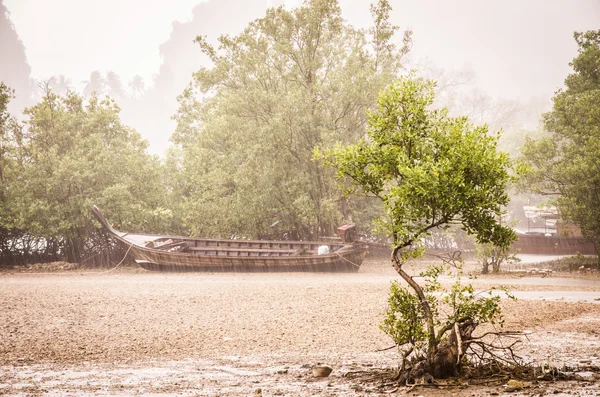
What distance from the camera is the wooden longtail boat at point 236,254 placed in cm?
2381

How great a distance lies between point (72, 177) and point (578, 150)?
25211mm

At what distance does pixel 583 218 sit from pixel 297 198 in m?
14.2

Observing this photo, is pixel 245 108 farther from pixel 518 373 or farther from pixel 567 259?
pixel 518 373

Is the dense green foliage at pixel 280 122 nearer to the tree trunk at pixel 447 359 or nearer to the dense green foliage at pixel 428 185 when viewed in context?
the dense green foliage at pixel 428 185

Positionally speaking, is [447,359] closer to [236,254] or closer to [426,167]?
[426,167]

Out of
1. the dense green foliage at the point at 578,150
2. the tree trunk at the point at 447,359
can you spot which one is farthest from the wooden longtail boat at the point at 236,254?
the tree trunk at the point at 447,359

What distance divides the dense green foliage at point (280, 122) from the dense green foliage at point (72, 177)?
2872 mm

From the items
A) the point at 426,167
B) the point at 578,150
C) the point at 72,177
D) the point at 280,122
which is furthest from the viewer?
the point at 280,122

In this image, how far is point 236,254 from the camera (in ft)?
82.8

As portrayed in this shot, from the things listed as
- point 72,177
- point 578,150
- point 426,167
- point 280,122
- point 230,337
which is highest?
point 280,122

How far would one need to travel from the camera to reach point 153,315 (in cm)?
1307

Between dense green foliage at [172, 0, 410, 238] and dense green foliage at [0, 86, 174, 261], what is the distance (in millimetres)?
2872

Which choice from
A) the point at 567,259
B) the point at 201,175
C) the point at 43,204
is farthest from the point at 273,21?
the point at 567,259

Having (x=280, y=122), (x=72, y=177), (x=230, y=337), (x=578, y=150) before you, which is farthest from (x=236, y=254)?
(x=578, y=150)
